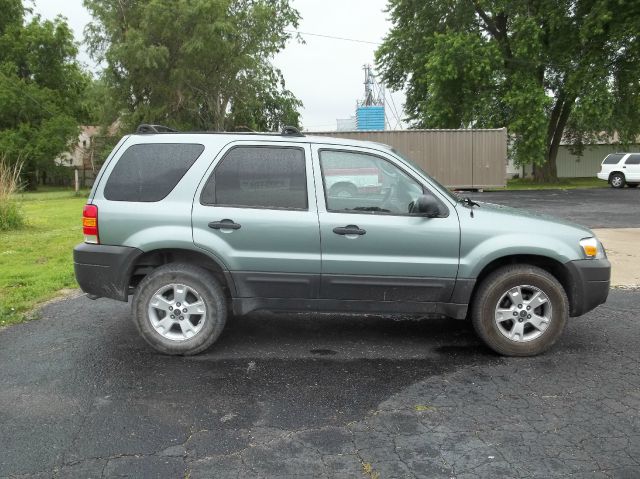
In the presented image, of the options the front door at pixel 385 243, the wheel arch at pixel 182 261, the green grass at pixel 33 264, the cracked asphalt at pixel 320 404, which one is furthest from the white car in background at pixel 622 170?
the wheel arch at pixel 182 261

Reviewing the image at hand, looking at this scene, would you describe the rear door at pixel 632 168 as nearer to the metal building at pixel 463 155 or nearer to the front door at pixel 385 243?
the metal building at pixel 463 155

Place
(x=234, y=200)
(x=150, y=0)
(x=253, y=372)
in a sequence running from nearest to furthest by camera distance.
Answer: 1. (x=253, y=372)
2. (x=234, y=200)
3. (x=150, y=0)

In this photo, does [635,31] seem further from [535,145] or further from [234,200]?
[234,200]

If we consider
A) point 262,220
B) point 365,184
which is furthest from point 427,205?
A: point 262,220

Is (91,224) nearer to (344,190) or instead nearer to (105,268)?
(105,268)

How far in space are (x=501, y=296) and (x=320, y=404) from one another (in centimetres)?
181

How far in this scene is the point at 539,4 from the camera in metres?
28.2

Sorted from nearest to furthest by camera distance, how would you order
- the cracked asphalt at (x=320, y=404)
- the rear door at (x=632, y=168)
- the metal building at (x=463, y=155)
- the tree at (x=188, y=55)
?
the cracked asphalt at (x=320, y=404)
the metal building at (x=463, y=155)
the rear door at (x=632, y=168)
the tree at (x=188, y=55)

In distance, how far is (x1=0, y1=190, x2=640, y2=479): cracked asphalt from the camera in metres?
3.17

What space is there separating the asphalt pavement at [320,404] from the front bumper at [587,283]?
0.45m

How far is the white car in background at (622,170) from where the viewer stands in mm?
27759

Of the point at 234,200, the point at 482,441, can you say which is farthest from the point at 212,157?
the point at 482,441

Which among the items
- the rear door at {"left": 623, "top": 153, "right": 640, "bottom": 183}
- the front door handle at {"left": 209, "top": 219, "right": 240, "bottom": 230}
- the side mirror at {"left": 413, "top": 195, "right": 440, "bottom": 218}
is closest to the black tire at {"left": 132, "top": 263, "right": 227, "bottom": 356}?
the front door handle at {"left": 209, "top": 219, "right": 240, "bottom": 230}

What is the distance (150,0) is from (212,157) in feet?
110
